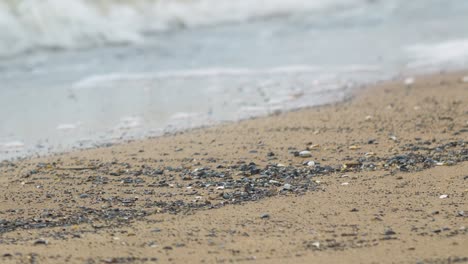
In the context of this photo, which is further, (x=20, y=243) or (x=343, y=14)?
(x=343, y=14)

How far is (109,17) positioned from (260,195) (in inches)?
377

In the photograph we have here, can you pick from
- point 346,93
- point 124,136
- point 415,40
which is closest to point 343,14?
point 415,40

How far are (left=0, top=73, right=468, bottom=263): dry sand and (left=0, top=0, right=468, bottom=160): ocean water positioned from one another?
95 centimetres

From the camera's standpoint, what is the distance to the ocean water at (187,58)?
834 centimetres

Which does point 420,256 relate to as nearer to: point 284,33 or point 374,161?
point 374,161

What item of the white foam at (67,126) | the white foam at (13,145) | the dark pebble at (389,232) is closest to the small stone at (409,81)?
the white foam at (67,126)

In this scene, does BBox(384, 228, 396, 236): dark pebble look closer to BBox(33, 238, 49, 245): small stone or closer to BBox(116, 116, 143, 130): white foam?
BBox(33, 238, 49, 245): small stone

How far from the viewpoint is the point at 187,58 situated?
11.5m

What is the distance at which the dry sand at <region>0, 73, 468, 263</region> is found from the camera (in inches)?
182

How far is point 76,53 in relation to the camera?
487 inches

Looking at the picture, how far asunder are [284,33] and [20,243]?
9.46 m

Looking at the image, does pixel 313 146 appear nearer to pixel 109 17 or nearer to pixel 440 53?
pixel 440 53

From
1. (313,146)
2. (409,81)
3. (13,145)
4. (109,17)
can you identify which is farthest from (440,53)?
(109,17)

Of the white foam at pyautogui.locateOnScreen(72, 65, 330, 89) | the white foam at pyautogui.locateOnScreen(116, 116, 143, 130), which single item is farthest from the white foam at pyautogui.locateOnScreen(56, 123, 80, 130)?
the white foam at pyautogui.locateOnScreen(72, 65, 330, 89)
